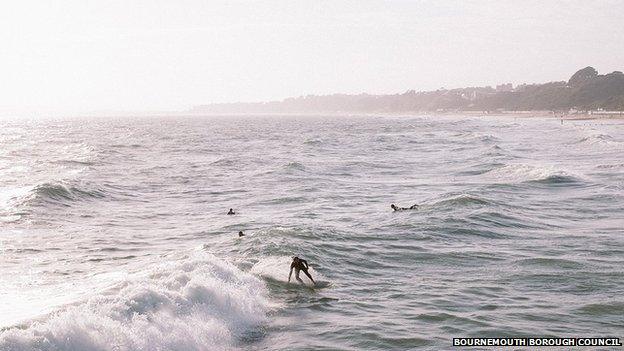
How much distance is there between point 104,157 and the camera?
7006 cm

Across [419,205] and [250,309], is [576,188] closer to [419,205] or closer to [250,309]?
[419,205]

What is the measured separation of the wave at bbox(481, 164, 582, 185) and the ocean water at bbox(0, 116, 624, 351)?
0.24 metres

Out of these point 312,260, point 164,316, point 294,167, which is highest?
point 164,316

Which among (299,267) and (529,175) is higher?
(529,175)

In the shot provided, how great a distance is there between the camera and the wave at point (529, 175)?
1665 inches

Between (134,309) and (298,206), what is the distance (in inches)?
839

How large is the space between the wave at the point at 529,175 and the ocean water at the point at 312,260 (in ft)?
0.78

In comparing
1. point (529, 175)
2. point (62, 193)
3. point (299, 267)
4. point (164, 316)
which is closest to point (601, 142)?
point (529, 175)

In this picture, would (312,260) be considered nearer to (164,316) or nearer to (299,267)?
(299,267)

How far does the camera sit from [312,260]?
22.3 meters

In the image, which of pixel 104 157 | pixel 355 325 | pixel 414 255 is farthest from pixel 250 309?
pixel 104 157

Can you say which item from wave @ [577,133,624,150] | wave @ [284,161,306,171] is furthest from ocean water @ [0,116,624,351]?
wave @ [577,133,624,150]

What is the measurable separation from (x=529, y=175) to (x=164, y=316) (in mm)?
36213

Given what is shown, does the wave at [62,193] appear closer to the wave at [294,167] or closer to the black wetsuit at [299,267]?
the wave at [294,167]
